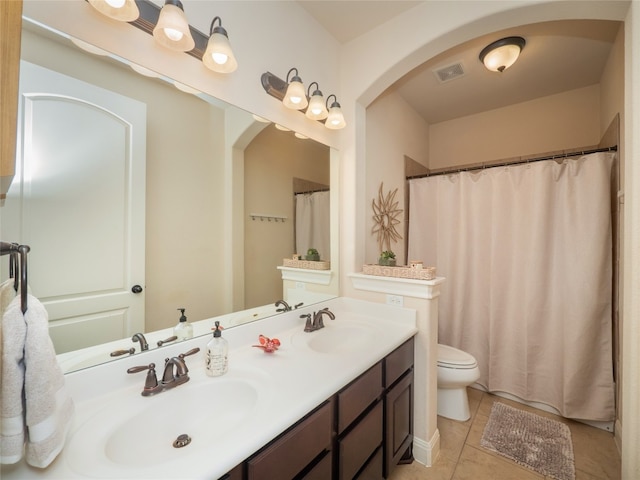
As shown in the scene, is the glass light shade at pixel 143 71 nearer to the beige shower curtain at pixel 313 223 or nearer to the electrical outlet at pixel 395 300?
the beige shower curtain at pixel 313 223

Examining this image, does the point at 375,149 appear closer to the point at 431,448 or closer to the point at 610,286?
the point at 610,286

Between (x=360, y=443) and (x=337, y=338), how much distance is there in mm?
555

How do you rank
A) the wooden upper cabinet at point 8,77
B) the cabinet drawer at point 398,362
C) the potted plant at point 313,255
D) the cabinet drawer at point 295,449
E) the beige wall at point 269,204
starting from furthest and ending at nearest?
the potted plant at point 313,255, the beige wall at point 269,204, the cabinet drawer at point 398,362, the cabinet drawer at point 295,449, the wooden upper cabinet at point 8,77

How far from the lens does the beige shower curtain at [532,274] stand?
192 cm

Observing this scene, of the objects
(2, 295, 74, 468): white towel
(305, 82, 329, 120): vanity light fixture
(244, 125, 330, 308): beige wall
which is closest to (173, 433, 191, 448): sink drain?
(2, 295, 74, 468): white towel

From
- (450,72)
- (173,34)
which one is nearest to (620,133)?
(450,72)

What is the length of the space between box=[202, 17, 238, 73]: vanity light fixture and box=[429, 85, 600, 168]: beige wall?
289 cm

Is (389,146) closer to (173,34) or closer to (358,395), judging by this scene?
(173,34)

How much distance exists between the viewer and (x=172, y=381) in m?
0.94

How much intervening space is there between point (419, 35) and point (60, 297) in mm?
2241

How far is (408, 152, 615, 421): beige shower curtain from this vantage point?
75.5 inches

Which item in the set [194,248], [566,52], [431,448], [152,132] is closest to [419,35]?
[566,52]

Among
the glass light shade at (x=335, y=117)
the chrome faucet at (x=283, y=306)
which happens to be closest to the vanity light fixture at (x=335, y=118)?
the glass light shade at (x=335, y=117)

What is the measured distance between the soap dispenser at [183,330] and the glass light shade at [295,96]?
1228 millimetres
